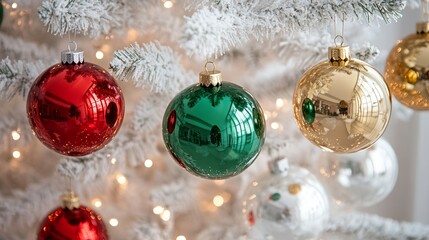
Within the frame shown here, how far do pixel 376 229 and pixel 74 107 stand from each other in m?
0.69

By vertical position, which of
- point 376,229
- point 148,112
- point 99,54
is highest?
point 99,54

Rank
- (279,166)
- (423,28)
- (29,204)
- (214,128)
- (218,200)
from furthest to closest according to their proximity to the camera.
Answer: (218,200)
(29,204)
(279,166)
(423,28)
(214,128)

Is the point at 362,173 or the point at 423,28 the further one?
the point at 362,173

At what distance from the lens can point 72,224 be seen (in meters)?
1.02

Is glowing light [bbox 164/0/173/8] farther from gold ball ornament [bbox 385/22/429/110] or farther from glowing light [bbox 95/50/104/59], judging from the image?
gold ball ornament [bbox 385/22/429/110]

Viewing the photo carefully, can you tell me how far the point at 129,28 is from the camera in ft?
3.81

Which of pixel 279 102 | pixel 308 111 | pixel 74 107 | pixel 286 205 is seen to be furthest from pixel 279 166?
pixel 74 107

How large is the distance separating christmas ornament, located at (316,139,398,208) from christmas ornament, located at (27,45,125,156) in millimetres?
467

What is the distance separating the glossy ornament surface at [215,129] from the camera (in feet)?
2.60

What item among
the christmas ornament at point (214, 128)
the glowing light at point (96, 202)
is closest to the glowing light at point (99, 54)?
the glowing light at point (96, 202)

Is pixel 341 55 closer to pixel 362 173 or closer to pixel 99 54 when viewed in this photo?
pixel 362 173

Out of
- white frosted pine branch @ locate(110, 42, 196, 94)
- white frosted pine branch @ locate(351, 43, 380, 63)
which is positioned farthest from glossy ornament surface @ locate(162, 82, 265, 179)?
white frosted pine branch @ locate(351, 43, 380, 63)

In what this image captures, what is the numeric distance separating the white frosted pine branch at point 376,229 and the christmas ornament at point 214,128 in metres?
0.53

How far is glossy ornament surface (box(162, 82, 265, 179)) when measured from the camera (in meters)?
0.79
